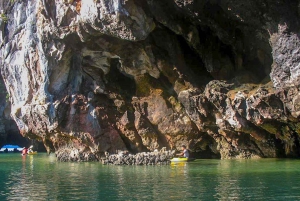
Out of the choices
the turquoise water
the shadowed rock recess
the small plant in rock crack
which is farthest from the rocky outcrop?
the small plant in rock crack

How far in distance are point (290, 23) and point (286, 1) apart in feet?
3.91

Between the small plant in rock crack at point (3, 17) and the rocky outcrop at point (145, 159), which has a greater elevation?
the small plant in rock crack at point (3, 17)

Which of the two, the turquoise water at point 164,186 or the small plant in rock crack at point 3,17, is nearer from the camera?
the turquoise water at point 164,186

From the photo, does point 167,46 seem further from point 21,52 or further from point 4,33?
point 4,33

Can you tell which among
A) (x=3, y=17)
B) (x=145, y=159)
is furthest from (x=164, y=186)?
(x=3, y=17)

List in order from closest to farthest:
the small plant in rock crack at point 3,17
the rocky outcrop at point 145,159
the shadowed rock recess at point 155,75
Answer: the shadowed rock recess at point 155,75, the rocky outcrop at point 145,159, the small plant in rock crack at point 3,17

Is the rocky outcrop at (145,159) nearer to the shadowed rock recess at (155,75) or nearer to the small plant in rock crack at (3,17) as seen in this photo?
the shadowed rock recess at (155,75)

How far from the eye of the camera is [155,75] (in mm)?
36656

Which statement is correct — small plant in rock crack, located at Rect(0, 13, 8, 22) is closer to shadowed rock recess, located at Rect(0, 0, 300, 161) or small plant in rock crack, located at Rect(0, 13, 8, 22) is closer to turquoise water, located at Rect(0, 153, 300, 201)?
shadowed rock recess, located at Rect(0, 0, 300, 161)

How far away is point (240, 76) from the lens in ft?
102

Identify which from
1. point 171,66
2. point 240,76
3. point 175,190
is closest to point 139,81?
point 171,66

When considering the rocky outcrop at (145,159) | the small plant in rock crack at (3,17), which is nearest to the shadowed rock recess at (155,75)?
the small plant in rock crack at (3,17)

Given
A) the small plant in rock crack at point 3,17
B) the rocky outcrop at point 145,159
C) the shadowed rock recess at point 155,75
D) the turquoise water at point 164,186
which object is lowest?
the turquoise water at point 164,186

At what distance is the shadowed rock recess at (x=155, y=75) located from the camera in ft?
92.1
